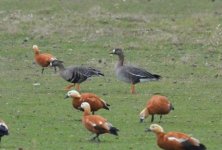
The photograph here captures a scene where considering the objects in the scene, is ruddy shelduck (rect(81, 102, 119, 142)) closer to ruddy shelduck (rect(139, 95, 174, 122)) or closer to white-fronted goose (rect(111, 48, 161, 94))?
ruddy shelduck (rect(139, 95, 174, 122))

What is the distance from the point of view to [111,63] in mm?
32312

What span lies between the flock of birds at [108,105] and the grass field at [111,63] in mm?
346

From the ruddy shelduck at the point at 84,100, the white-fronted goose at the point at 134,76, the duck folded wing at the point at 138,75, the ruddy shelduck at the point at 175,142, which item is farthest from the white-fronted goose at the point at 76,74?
the ruddy shelduck at the point at 175,142

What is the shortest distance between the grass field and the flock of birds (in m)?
0.35

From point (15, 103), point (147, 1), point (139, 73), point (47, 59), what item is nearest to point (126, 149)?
point (15, 103)

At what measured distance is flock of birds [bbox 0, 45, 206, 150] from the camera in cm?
1588

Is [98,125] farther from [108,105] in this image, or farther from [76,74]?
[76,74]

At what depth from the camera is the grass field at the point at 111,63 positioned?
19531mm

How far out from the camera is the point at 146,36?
3753 centimetres

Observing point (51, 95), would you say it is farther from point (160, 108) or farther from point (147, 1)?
point (147, 1)

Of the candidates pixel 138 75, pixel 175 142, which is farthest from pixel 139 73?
pixel 175 142

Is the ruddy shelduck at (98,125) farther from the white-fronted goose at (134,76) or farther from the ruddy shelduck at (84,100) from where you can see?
the white-fronted goose at (134,76)

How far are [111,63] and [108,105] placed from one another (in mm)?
10986

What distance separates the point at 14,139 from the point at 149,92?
8711mm
